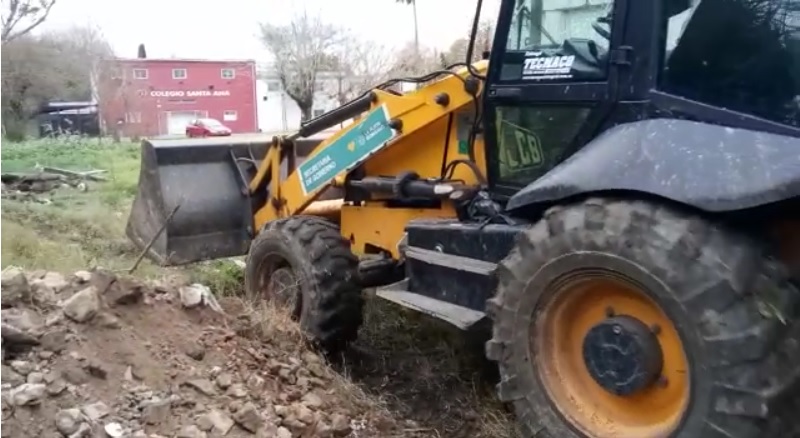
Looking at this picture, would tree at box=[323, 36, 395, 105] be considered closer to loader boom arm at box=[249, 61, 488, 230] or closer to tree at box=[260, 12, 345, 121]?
tree at box=[260, 12, 345, 121]

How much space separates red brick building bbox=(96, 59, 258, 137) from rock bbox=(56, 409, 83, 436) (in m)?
14.7

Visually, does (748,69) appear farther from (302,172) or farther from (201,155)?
(201,155)

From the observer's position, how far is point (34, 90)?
545 inches

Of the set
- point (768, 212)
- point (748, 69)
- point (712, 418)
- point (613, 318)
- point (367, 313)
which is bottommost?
point (367, 313)

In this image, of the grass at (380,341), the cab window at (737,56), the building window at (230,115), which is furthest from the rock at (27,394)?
the building window at (230,115)

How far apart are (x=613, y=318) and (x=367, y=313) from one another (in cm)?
317

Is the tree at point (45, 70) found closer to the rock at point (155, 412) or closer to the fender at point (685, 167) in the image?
the rock at point (155, 412)

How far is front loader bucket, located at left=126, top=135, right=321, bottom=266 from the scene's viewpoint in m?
6.64

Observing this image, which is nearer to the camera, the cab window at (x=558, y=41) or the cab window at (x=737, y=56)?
the cab window at (x=737, y=56)

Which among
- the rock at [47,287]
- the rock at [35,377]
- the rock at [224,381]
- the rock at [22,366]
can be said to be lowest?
the rock at [224,381]

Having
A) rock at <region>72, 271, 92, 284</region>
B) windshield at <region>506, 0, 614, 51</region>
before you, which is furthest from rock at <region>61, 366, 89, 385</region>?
windshield at <region>506, 0, 614, 51</region>

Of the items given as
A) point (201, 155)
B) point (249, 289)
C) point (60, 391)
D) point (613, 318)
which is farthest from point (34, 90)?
point (613, 318)

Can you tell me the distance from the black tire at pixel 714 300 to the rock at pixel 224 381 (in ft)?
6.07

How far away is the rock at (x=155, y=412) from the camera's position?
4.04 meters
